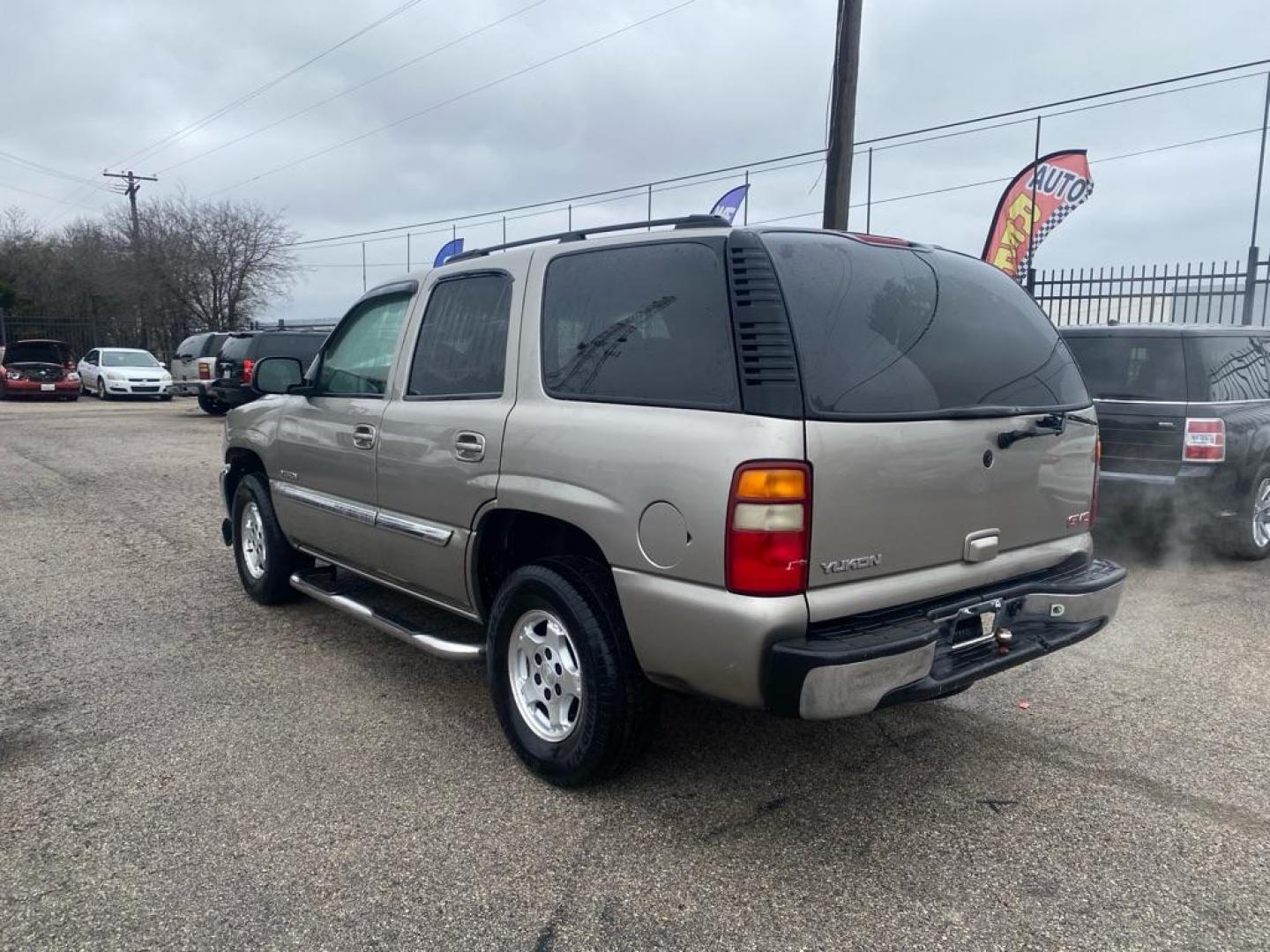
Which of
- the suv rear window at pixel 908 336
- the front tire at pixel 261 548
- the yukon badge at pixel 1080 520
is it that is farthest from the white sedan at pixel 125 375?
the yukon badge at pixel 1080 520

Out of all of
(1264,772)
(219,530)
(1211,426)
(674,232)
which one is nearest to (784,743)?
(1264,772)

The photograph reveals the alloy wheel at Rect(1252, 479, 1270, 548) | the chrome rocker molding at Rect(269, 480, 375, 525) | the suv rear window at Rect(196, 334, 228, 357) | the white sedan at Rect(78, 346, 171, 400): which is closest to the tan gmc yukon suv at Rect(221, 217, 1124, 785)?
the chrome rocker molding at Rect(269, 480, 375, 525)

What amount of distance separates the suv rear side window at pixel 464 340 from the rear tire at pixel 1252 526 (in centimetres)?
536

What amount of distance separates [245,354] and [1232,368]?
16630mm

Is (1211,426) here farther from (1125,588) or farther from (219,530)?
(219,530)

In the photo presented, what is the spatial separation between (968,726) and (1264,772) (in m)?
1.05

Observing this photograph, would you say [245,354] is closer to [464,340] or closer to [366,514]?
[366,514]

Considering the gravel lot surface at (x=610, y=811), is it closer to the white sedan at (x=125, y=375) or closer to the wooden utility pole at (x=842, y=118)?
the wooden utility pole at (x=842, y=118)

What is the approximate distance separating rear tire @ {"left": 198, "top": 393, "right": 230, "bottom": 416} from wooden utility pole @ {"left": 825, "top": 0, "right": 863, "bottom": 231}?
14490 mm

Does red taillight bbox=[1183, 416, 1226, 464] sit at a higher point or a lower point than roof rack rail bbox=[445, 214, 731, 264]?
lower

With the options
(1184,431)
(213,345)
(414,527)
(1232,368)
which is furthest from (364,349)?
(213,345)

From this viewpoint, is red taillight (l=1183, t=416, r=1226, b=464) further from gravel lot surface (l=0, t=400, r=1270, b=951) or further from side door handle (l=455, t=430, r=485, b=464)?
side door handle (l=455, t=430, r=485, b=464)

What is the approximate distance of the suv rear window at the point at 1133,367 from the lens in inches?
256

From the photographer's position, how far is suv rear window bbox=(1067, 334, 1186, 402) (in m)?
6.50
